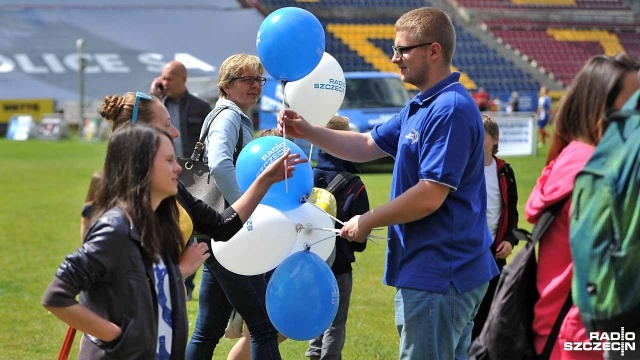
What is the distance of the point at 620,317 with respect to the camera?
9.18 feet

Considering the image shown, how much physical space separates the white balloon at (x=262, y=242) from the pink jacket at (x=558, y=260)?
5.85ft

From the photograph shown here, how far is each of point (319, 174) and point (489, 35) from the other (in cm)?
4364

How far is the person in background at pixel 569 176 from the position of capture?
313 centimetres

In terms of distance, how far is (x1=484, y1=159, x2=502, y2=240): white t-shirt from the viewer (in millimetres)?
6211

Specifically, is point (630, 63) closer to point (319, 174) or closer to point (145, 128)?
point (145, 128)

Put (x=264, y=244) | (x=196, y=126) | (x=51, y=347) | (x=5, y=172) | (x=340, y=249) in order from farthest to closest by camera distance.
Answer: (x=5, y=172), (x=196, y=126), (x=51, y=347), (x=340, y=249), (x=264, y=244)

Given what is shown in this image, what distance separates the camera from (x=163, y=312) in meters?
3.48

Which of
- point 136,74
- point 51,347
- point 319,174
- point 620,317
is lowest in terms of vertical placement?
point 136,74

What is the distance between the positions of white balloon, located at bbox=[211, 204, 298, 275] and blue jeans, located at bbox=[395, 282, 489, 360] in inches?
34.1

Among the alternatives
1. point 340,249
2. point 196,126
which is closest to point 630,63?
point 340,249

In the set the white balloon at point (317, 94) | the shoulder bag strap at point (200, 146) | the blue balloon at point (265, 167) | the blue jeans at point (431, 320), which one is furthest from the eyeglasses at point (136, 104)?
the blue jeans at point (431, 320)

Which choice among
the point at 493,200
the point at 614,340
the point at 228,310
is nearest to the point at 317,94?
the point at 228,310

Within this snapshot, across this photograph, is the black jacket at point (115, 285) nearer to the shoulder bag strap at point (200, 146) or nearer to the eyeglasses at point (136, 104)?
the eyeglasses at point (136, 104)

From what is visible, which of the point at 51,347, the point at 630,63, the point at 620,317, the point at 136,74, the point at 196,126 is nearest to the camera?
the point at 620,317
